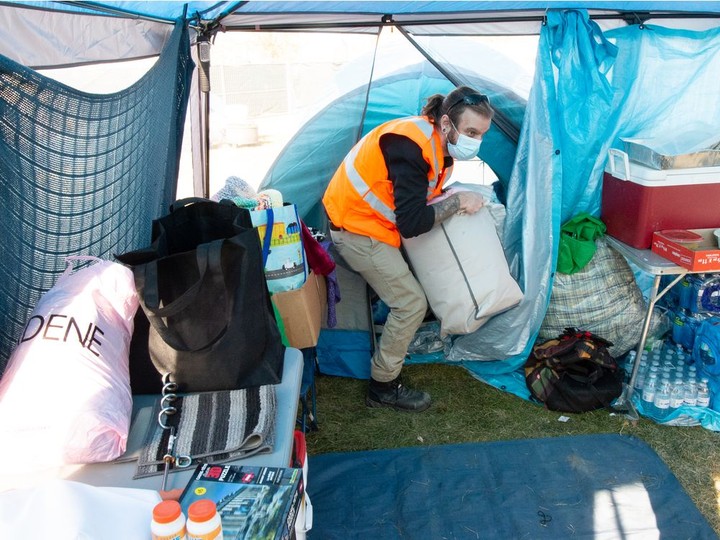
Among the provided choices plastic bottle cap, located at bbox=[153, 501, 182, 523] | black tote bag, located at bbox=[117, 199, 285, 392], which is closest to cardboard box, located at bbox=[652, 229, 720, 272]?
black tote bag, located at bbox=[117, 199, 285, 392]

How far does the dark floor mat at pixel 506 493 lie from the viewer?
2314 mm

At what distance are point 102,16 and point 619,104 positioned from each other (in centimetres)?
235

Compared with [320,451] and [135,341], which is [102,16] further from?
[320,451]

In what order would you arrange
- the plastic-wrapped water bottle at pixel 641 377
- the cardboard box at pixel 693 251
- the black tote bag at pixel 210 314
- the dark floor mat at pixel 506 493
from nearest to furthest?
the black tote bag at pixel 210 314, the dark floor mat at pixel 506 493, the cardboard box at pixel 693 251, the plastic-wrapped water bottle at pixel 641 377

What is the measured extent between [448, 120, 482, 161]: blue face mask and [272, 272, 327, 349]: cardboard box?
0.82m

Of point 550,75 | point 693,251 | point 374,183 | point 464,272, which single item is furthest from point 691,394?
point 374,183

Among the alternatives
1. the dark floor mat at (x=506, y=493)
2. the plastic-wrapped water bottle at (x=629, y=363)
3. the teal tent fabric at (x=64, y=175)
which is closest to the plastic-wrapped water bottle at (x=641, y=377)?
the plastic-wrapped water bottle at (x=629, y=363)

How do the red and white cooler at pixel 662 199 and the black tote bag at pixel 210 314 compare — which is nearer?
the black tote bag at pixel 210 314

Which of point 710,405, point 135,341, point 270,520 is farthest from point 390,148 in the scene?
point 710,405

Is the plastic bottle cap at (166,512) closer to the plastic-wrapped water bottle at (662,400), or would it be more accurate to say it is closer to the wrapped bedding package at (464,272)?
the wrapped bedding package at (464,272)

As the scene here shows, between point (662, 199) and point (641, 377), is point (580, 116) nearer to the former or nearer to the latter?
point (662, 199)

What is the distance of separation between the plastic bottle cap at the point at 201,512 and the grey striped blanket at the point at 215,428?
1.23ft

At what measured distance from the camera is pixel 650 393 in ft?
9.52

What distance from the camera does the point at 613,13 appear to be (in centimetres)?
308
